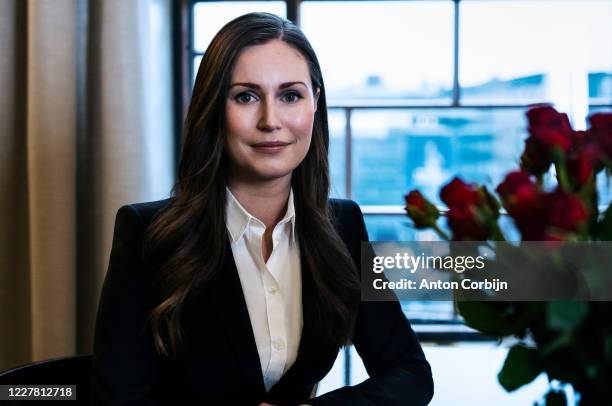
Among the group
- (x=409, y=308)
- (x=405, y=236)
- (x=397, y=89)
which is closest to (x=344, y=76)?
(x=397, y=89)

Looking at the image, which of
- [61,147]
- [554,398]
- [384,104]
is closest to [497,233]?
[554,398]

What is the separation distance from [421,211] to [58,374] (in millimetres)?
756

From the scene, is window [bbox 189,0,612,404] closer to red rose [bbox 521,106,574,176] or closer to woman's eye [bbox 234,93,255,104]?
woman's eye [bbox 234,93,255,104]

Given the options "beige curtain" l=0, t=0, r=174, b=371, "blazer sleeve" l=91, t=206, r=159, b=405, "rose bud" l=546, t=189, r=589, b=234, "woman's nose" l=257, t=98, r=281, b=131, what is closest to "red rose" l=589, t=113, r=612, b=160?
"rose bud" l=546, t=189, r=589, b=234

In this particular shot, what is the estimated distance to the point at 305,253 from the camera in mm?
1264

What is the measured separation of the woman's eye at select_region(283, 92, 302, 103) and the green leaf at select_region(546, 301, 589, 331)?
0.66 meters

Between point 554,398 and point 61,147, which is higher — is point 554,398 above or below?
below

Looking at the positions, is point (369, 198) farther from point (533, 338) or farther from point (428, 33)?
point (533, 338)

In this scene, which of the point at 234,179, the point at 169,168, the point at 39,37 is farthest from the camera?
the point at 169,168

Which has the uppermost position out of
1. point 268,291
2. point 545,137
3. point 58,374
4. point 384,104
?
point 384,104

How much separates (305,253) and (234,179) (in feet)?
0.60

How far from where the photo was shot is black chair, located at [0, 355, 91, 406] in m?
1.06

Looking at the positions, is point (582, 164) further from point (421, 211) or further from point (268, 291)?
point (268, 291)

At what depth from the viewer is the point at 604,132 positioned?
0.64 meters
